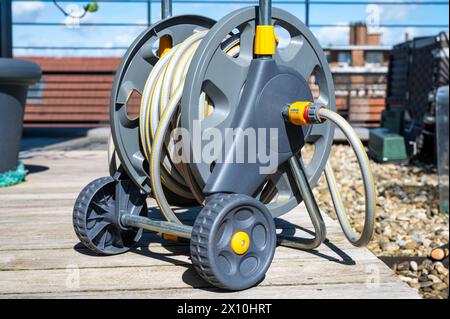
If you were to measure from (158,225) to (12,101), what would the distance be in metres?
2.18

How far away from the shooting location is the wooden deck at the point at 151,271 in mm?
1807

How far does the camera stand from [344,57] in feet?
140

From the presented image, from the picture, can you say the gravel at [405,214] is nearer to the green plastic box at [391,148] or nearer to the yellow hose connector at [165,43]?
the green plastic box at [391,148]

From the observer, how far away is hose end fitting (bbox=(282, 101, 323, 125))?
194 cm

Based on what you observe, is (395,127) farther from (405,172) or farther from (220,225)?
(220,225)

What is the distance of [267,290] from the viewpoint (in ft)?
6.00

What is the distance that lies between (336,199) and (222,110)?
1.77 ft

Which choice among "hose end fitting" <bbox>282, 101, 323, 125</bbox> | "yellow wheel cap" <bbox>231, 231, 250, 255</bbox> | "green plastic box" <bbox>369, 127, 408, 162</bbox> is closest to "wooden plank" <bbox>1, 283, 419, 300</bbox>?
"yellow wheel cap" <bbox>231, 231, 250, 255</bbox>

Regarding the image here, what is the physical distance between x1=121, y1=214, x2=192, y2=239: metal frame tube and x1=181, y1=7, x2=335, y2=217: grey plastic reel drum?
0.16 metres

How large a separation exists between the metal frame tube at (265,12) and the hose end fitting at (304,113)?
279 millimetres

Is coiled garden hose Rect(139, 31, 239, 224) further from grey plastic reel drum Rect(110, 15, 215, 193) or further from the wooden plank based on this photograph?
the wooden plank

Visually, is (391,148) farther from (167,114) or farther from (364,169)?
(167,114)

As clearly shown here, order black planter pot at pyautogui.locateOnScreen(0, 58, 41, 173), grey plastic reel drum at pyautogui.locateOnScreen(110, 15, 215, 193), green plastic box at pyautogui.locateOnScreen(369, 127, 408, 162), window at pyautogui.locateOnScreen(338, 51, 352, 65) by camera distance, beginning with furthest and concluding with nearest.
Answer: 1. window at pyautogui.locateOnScreen(338, 51, 352, 65)
2. green plastic box at pyautogui.locateOnScreen(369, 127, 408, 162)
3. black planter pot at pyautogui.locateOnScreen(0, 58, 41, 173)
4. grey plastic reel drum at pyautogui.locateOnScreen(110, 15, 215, 193)

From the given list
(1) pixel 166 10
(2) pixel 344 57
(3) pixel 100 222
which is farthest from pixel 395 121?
(2) pixel 344 57
